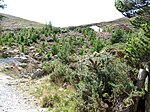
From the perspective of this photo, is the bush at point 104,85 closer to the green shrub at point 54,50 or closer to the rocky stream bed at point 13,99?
the rocky stream bed at point 13,99

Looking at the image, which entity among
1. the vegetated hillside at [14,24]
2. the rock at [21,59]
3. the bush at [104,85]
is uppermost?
the vegetated hillside at [14,24]

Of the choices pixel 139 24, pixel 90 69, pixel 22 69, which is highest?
pixel 139 24

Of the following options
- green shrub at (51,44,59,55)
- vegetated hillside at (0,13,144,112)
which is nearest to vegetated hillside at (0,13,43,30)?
green shrub at (51,44,59,55)

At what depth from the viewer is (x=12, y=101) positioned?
12.5 meters

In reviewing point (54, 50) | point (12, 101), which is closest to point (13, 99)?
point (12, 101)

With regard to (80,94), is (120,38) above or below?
above

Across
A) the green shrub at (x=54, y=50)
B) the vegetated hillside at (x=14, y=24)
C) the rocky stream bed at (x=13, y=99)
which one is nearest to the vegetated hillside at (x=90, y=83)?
the rocky stream bed at (x=13, y=99)

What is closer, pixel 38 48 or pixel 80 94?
pixel 80 94

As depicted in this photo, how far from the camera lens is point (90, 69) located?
11.1 m

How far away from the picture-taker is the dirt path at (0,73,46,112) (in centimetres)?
1144

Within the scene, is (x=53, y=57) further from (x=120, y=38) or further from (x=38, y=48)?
(x=120, y=38)

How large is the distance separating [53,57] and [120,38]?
5.11 meters

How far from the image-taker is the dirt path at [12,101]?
1144 centimetres

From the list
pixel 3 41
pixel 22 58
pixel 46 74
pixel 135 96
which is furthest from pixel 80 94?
pixel 3 41
